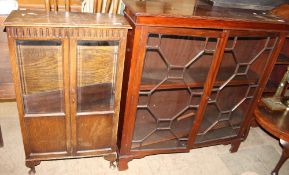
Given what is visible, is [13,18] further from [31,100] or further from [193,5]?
[193,5]

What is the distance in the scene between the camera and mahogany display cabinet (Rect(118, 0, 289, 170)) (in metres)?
1.44

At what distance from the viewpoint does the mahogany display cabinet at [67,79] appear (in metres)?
1.28

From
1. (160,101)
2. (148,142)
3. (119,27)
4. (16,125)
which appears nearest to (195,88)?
(160,101)

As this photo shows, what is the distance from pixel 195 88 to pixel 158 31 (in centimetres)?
63

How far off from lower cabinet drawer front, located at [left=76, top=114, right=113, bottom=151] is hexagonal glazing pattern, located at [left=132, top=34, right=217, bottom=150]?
206mm

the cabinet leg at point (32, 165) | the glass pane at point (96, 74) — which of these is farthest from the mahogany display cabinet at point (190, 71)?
the cabinet leg at point (32, 165)

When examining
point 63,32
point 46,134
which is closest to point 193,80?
point 63,32

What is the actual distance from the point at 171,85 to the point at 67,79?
65cm

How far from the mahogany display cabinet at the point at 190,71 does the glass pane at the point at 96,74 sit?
0.10m

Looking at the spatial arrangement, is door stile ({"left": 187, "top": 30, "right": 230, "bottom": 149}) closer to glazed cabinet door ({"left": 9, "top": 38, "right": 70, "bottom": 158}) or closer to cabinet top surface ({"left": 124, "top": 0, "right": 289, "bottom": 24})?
cabinet top surface ({"left": 124, "top": 0, "right": 289, "bottom": 24})

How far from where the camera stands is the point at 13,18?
124 centimetres

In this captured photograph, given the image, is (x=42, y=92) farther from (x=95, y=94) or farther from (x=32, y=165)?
(x=32, y=165)

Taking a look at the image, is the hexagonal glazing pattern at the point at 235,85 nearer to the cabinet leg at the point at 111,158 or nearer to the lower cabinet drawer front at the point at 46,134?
the cabinet leg at the point at 111,158

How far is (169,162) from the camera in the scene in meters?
2.00
